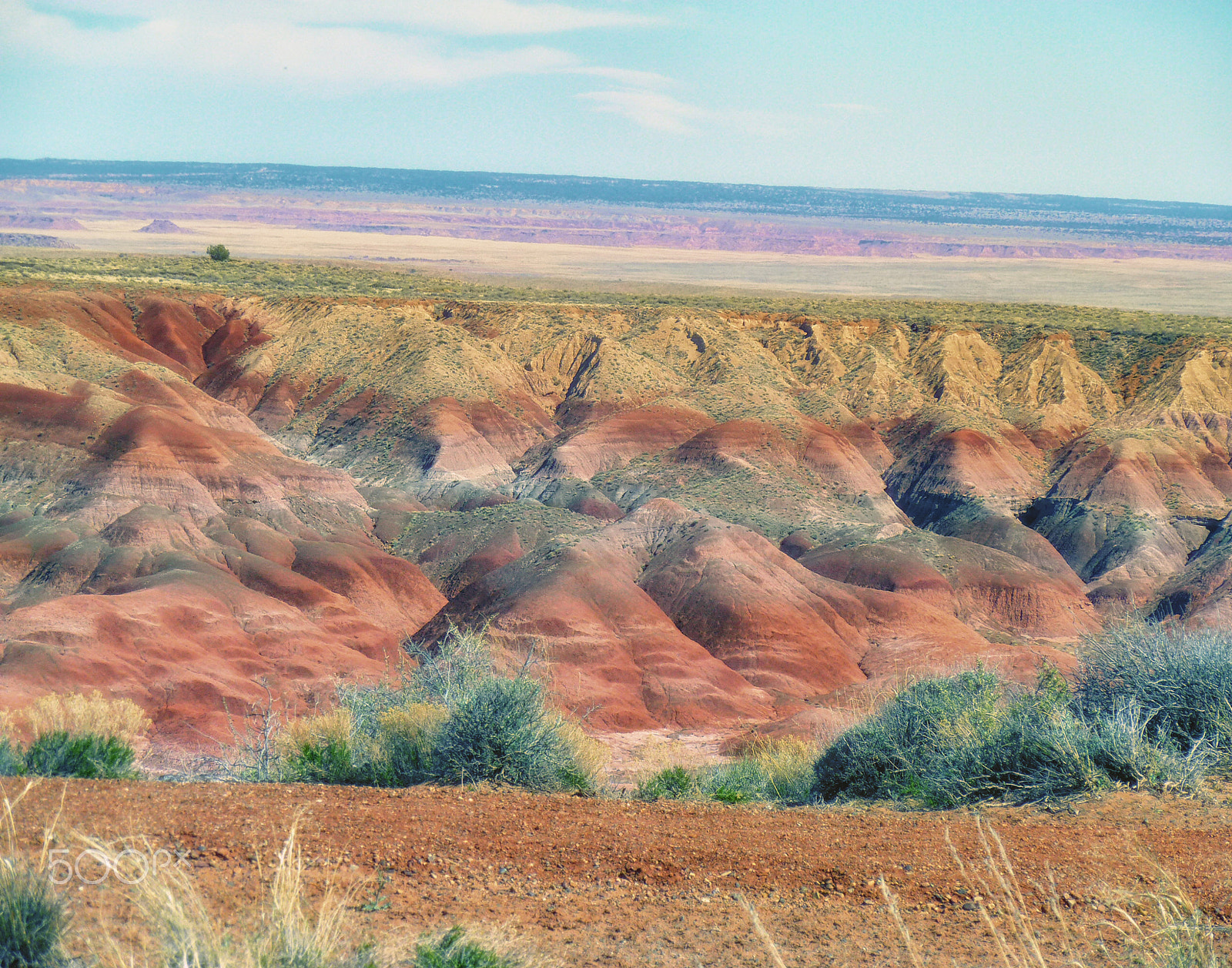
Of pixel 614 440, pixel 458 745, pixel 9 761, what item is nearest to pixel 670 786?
pixel 458 745

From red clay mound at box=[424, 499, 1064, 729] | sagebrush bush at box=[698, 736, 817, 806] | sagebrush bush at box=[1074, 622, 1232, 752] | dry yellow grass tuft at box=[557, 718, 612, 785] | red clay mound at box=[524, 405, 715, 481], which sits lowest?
red clay mound at box=[424, 499, 1064, 729]

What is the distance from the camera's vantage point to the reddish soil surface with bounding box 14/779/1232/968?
861 cm

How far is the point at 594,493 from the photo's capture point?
63.0m

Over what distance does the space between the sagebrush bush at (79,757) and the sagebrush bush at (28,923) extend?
6.82 m

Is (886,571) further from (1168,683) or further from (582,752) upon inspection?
(1168,683)

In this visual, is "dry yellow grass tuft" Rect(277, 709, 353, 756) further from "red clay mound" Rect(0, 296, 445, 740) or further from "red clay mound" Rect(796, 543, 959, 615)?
"red clay mound" Rect(796, 543, 959, 615)

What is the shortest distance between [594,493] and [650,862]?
2090 inches

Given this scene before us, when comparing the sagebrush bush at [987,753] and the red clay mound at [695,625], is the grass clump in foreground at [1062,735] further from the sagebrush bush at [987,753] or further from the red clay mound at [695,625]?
the red clay mound at [695,625]

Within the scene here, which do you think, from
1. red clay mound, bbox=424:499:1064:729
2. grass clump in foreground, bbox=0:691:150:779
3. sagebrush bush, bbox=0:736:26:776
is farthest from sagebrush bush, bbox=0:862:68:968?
red clay mound, bbox=424:499:1064:729

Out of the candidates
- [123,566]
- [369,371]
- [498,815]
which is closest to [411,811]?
[498,815]

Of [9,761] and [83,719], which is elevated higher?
[9,761]

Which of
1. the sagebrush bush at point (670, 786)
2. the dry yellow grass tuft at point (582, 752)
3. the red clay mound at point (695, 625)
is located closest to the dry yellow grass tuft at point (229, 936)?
the dry yellow grass tuft at point (582, 752)

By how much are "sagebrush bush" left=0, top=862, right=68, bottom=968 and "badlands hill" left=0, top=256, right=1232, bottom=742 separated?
2123 cm

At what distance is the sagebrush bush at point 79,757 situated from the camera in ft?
43.6
